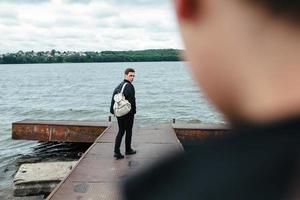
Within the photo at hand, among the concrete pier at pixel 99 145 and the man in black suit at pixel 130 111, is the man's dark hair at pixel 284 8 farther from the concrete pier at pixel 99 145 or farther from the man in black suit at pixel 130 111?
the man in black suit at pixel 130 111

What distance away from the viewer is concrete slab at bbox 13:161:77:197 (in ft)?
40.6

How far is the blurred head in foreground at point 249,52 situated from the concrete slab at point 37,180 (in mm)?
11550

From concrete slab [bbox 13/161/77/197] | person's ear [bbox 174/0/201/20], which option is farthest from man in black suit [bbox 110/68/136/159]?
person's ear [bbox 174/0/201/20]

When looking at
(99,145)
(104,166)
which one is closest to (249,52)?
(104,166)

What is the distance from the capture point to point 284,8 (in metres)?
0.53

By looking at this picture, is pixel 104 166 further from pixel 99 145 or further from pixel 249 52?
pixel 249 52

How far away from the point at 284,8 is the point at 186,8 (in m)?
0.14

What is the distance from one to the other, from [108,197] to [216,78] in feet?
25.2

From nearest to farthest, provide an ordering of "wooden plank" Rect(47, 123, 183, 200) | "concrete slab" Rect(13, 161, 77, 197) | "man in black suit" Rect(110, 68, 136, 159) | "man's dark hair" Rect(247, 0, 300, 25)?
"man's dark hair" Rect(247, 0, 300, 25)
"wooden plank" Rect(47, 123, 183, 200)
"man in black suit" Rect(110, 68, 136, 159)
"concrete slab" Rect(13, 161, 77, 197)

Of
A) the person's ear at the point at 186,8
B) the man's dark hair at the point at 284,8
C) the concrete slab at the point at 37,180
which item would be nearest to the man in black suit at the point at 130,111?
the concrete slab at the point at 37,180

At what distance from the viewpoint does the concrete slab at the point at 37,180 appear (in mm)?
12367

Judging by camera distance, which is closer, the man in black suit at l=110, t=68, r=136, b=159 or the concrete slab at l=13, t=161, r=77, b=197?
the man in black suit at l=110, t=68, r=136, b=159

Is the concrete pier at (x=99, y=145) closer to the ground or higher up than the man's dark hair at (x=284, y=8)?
closer to the ground

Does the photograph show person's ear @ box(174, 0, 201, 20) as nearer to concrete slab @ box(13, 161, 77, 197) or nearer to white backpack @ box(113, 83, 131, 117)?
white backpack @ box(113, 83, 131, 117)
